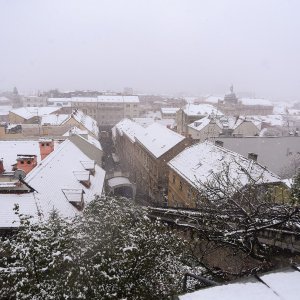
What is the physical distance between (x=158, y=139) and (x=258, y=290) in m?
34.5

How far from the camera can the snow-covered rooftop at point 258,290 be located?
13.9ft

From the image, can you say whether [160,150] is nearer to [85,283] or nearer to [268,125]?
[85,283]

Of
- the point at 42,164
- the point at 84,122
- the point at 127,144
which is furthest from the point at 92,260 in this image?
the point at 84,122

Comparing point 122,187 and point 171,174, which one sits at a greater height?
point 171,174

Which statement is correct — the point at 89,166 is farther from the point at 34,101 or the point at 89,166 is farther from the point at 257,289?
the point at 34,101

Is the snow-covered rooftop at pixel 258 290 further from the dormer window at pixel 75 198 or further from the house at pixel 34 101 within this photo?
the house at pixel 34 101

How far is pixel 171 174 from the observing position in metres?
29.3

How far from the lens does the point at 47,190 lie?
17609 millimetres

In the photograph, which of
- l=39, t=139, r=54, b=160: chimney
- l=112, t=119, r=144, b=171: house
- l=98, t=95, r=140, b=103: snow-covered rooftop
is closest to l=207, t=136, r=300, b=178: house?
l=39, t=139, r=54, b=160: chimney

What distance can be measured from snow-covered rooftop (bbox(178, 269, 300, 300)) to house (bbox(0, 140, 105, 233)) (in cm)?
984

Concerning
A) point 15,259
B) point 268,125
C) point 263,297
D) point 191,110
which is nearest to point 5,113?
point 191,110

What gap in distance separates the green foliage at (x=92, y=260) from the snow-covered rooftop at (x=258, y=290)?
5.47 meters

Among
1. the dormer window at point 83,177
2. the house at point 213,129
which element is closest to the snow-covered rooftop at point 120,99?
the house at point 213,129

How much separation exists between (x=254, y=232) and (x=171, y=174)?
66.9 feet
